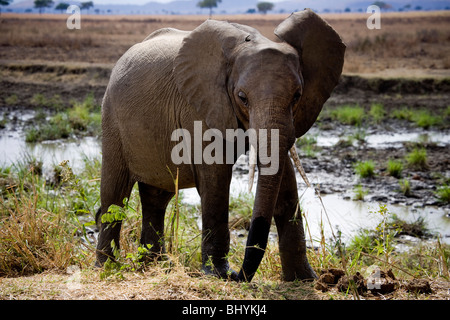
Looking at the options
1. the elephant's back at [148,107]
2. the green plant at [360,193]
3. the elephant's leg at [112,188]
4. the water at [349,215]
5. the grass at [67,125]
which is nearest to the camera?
the elephant's back at [148,107]

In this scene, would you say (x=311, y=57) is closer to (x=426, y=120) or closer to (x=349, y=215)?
(x=349, y=215)

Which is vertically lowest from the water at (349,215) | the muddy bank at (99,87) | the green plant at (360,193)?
the water at (349,215)

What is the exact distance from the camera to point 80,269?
491 cm

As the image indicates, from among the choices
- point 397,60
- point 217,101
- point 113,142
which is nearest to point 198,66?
point 217,101

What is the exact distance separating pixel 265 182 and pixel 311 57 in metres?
1.10

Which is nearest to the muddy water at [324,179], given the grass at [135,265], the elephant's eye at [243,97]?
the grass at [135,265]

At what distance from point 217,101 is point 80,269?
195 centimetres

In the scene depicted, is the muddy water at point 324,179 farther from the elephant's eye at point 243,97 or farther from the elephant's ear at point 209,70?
the elephant's ear at point 209,70

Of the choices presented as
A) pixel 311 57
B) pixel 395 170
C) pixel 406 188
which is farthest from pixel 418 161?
pixel 311 57

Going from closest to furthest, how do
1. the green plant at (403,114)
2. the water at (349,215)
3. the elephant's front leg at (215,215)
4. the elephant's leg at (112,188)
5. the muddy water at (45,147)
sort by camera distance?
the elephant's front leg at (215,215), the elephant's leg at (112,188), the water at (349,215), the muddy water at (45,147), the green plant at (403,114)

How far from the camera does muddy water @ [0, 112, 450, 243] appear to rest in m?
7.50

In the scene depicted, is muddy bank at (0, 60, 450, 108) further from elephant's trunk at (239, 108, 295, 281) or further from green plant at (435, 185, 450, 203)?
elephant's trunk at (239, 108, 295, 281)

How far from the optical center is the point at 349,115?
14.8 metres

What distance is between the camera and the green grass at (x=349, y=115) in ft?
47.9
